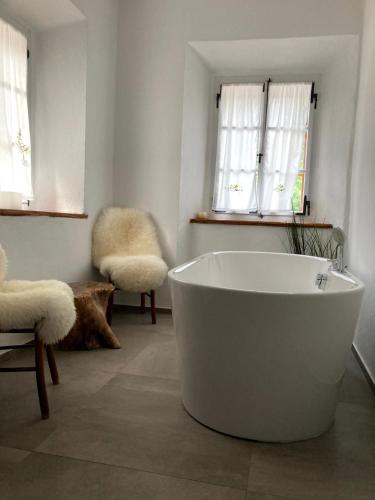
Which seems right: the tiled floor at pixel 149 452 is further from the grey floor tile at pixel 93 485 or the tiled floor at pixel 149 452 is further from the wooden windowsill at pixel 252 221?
the wooden windowsill at pixel 252 221

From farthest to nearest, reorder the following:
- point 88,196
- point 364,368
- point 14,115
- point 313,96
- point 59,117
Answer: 1. point 313,96
2. point 88,196
3. point 59,117
4. point 14,115
5. point 364,368

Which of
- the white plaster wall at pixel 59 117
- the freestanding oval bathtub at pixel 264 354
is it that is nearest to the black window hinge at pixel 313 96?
the white plaster wall at pixel 59 117

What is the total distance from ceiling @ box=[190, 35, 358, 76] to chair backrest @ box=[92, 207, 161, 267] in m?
1.60

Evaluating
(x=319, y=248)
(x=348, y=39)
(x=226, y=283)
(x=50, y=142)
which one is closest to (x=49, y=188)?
(x=50, y=142)

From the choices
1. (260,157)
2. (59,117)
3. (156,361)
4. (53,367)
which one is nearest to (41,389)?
(53,367)

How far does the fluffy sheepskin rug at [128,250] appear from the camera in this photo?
3021 millimetres

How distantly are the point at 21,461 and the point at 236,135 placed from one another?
3.46 m

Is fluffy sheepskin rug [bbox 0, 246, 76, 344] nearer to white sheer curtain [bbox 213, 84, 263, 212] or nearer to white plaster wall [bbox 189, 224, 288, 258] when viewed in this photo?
white plaster wall [bbox 189, 224, 288, 258]

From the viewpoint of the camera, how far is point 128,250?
3455 mm

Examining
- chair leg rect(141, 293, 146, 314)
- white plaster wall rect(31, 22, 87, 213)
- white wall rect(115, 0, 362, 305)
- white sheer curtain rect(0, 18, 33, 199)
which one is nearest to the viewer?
white sheer curtain rect(0, 18, 33, 199)

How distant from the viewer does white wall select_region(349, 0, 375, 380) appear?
7.47 ft

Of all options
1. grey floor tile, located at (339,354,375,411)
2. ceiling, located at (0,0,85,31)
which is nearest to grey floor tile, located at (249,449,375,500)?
grey floor tile, located at (339,354,375,411)

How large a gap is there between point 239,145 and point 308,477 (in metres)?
3.27

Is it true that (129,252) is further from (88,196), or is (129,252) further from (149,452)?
(149,452)
